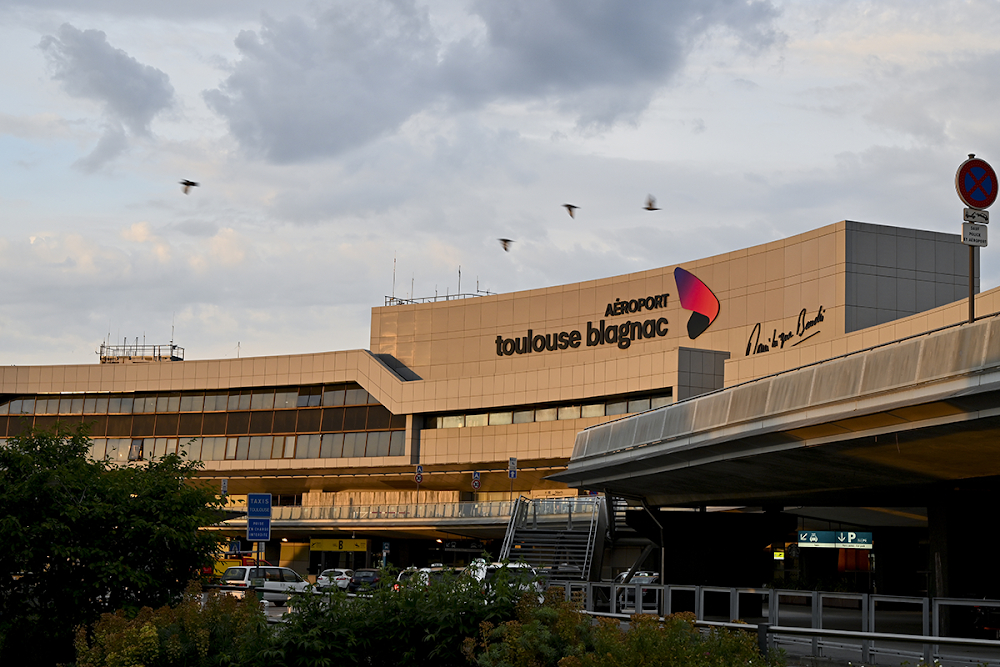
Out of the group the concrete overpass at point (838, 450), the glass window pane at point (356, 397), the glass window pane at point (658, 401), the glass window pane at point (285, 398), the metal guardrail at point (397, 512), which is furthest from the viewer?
the glass window pane at point (285, 398)

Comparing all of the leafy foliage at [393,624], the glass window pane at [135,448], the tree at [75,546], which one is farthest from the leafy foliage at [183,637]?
the glass window pane at [135,448]

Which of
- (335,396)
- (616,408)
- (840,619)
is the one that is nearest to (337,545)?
(335,396)

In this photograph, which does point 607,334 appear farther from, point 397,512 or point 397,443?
point 397,512

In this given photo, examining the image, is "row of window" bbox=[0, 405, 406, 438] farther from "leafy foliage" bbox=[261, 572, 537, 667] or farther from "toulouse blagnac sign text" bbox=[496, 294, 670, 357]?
"leafy foliage" bbox=[261, 572, 537, 667]

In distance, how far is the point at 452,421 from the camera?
239ft

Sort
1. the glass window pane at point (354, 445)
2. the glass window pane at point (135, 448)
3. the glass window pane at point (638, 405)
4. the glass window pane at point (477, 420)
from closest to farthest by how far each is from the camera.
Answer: the glass window pane at point (638, 405) < the glass window pane at point (477, 420) < the glass window pane at point (354, 445) < the glass window pane at point (135, 448)

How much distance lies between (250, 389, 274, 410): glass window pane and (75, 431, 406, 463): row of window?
2227 mm

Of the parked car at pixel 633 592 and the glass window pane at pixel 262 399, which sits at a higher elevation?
the glass window pane at pixel 262 399

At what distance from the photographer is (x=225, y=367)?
80188 millimetres

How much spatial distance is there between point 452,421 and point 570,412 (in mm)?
8974

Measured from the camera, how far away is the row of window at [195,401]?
77.4m

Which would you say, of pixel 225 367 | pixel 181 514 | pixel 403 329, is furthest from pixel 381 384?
pixel 181 514

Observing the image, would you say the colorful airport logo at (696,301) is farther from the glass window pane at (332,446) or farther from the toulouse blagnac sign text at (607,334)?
the glass window pane at (332,446)

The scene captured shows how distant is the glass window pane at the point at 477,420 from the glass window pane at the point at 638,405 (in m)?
10.9
